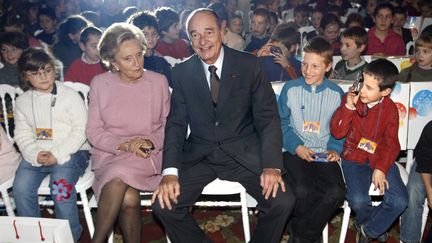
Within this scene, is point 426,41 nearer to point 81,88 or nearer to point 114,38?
point 114,38

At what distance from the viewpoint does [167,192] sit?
2.39m

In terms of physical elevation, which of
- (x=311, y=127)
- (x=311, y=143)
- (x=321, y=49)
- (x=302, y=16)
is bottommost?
(x=311, y=143)

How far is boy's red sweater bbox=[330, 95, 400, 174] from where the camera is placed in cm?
252

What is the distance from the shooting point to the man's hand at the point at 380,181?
2441 millimetres

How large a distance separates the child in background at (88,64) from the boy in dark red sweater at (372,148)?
2129 mm

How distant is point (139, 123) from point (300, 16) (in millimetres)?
4315

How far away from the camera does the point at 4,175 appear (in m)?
2.76

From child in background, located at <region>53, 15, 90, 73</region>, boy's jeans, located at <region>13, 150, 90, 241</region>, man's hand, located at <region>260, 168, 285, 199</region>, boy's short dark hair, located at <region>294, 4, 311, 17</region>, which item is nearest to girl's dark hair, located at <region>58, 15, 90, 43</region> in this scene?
child in background, located at <region>53, 15, 90, 73</region>

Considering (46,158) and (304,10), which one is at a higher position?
(304,10)

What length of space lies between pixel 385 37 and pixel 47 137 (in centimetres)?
371

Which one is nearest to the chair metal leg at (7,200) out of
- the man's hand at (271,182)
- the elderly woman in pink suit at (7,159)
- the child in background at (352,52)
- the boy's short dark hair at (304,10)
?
the elderly woman in pink suit at (7,159)

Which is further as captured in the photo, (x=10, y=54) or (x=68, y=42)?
(x=68, y=42)

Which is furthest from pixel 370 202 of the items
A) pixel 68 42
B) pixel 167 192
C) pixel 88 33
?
pixel 68 42

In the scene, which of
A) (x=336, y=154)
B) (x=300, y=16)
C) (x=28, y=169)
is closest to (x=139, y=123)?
(x=28, y=169)
